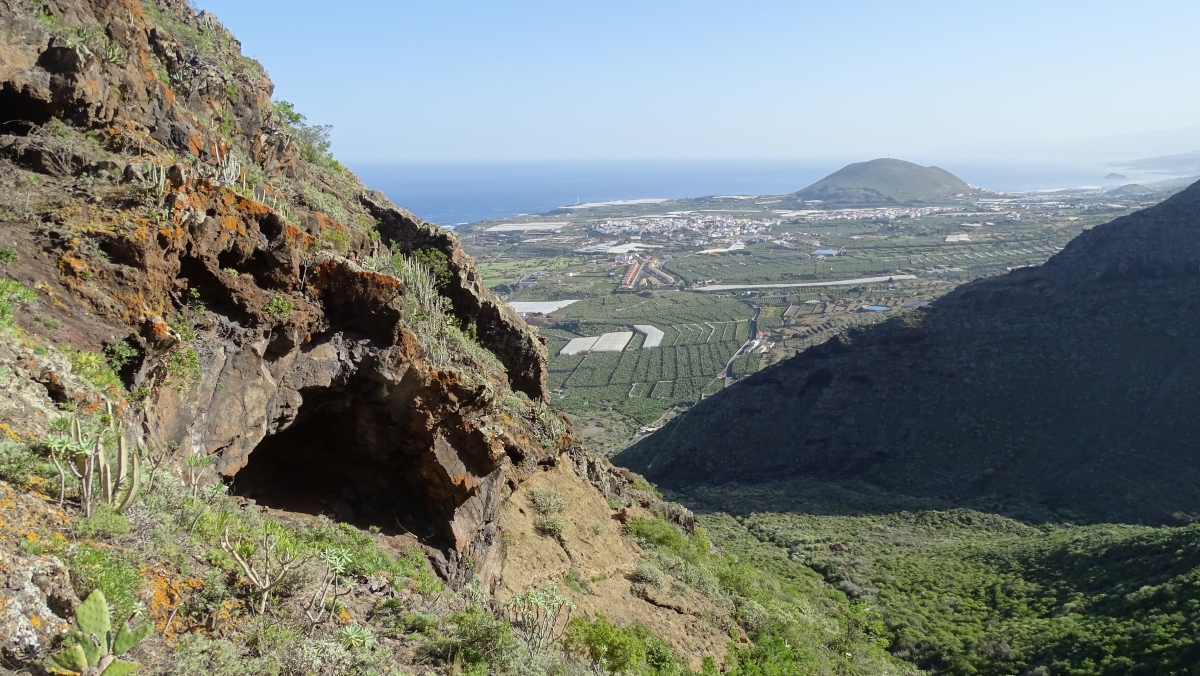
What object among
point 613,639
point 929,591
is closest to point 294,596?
point 613,639

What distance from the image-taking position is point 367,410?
9859 millimetres

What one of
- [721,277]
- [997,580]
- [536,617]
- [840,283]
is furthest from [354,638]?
[721,277]

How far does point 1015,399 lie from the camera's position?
36344mm

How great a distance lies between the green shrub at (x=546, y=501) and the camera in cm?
1303

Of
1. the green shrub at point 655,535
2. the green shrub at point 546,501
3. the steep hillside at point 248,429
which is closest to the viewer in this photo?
the steep hillside at point 248,429

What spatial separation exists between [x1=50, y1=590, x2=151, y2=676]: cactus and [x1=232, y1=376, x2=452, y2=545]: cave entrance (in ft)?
19.5

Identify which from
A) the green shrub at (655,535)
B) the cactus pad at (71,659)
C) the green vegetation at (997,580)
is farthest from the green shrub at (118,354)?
the green vegetation at (997,580)

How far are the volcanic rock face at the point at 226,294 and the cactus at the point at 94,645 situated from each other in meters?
2.28

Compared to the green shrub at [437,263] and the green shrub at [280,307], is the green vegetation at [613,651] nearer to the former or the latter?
the green shrub at [280,307]

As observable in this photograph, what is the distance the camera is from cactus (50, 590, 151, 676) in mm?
3271

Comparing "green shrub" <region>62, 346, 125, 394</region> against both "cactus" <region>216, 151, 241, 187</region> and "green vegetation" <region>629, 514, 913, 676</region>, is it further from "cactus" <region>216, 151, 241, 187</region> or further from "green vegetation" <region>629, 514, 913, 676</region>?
"green vegetation" <region>629, 514, 913, 676</region>

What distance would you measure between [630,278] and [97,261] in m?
115

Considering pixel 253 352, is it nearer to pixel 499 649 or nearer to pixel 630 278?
pixel 499 649

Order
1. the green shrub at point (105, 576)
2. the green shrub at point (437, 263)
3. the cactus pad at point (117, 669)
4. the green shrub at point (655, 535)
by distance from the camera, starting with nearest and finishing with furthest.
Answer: the cactus pad at point (117, 669), the green shrub at point (105, 576), the green shrub at point (437, 263), the green shrub at point (655, 535)
